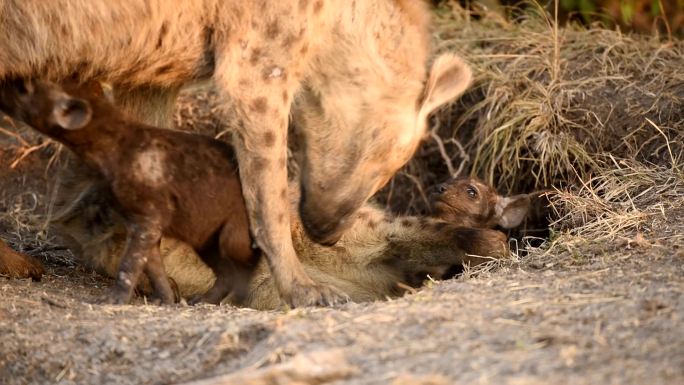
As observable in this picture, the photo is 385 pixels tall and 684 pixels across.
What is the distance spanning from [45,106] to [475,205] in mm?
2033

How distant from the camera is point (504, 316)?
343 cm

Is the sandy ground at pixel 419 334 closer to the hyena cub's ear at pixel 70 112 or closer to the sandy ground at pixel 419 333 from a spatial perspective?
the sandy ground at pixel 419 333

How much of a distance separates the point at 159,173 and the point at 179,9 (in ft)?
1.96

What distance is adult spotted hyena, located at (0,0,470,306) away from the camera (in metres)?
4.24

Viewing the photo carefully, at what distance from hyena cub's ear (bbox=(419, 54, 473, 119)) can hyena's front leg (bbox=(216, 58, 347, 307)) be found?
2.09 ft

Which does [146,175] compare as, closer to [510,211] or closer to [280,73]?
[280,73]

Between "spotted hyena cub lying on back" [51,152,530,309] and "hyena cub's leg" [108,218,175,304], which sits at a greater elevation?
"hyena cub's leg" [108,218,175,304]

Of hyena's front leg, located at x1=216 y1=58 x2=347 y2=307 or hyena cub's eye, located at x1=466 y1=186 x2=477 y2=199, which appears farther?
hyena cub's eye, located at x1=466 y1=186 x2=477 y2=199

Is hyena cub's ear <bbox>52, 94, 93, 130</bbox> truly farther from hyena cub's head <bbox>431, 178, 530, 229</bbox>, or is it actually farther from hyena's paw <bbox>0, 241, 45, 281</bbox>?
hyena cub's head <bbox>431, 178, 530, 229</bbox>

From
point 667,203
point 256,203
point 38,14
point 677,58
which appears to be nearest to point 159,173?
point 256,203

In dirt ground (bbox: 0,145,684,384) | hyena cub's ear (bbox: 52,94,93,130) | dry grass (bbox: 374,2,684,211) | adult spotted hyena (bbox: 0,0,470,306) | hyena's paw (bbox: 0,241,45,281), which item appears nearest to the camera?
dirt ground (bbox: 0,145,684,384)

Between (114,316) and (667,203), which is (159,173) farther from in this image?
(667,203)

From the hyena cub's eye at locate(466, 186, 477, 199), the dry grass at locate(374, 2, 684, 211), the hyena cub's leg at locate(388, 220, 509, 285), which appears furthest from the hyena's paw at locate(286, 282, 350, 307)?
the dry grass at locate(374, 2, 684, 211)

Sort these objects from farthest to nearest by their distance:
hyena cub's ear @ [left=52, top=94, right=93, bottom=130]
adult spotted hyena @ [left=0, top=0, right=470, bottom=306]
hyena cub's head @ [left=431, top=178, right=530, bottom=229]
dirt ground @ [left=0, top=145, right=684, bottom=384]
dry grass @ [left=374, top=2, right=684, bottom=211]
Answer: dry grass @ [left=374, top=2, right=684, bottom=211]
hyena cub's head @ [left=431, top=178, right=530, bottom=229]
adult spotted hyena @ [left=0, top=0, right=470, bottom=306]
hyena cub's ear @ [left=52, top=94, right=93, bottom=130]
dirt ground @ [left=0, top=145, right=684, bottom=384]
